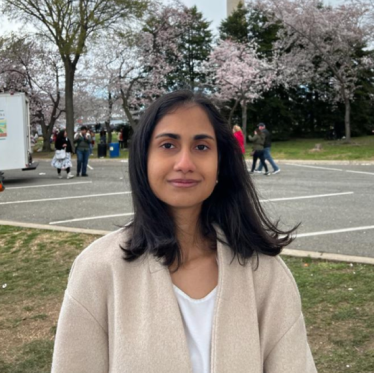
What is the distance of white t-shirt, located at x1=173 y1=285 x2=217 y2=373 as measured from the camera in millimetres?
1367

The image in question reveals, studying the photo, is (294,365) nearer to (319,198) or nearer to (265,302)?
(265,302)

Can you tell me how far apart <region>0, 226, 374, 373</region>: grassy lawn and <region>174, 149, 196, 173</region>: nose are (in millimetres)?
2137

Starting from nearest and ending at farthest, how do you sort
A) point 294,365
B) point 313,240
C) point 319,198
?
point 294,365 < point 313,240 < point 319,198

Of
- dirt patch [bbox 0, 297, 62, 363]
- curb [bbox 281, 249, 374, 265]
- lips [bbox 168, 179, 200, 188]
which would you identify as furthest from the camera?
curb [bbox 281, 249, 374, 265]

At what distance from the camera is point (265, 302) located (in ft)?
4.75

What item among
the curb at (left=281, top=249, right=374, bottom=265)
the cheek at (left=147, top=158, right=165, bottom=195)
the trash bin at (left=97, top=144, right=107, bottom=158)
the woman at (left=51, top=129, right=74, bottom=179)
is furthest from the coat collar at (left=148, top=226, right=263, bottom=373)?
the trash bin at (left=97, top=144, right=107, bottom=158)

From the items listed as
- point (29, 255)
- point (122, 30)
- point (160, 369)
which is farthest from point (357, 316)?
point (122, 30)

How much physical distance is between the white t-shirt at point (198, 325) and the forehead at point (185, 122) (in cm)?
49

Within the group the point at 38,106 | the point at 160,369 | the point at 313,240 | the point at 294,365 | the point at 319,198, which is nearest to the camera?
the point at 160,369

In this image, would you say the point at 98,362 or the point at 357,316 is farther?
the point at 357,316

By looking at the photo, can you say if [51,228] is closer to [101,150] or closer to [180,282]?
[180,282]

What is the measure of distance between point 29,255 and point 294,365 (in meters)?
4.68

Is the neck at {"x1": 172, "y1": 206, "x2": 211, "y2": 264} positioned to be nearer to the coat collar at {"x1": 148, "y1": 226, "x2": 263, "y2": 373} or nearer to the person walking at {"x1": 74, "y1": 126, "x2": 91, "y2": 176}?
the coat collar at {"x1": 148, "y1": 226, "x2": 263, "y2": 373}

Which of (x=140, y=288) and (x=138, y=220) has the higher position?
(x=138, y=220)
